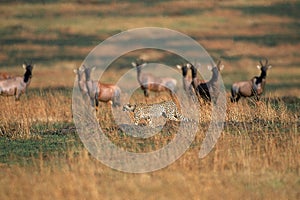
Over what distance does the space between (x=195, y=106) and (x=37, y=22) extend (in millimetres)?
30943

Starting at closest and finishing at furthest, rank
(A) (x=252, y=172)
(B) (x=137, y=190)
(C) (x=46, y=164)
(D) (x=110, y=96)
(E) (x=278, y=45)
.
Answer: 1. (B) (x=137, y=190)
2. (A) (x=252, y=172)
3. (C) (x=46, y=164)
4. (D) (x=110, y=96)
5. (E) (x=278, y=45)

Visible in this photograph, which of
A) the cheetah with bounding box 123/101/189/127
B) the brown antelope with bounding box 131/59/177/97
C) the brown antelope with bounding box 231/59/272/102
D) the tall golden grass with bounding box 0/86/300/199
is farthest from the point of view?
the brown antelope with bounding box 131/59/177/97

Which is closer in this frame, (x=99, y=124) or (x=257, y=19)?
(x=99, y=124)

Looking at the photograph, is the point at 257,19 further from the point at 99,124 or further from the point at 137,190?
the point at 137,190

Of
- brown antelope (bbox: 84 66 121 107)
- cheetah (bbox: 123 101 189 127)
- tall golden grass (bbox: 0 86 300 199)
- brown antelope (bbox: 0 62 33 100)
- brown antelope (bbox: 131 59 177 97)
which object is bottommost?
tall golden grass (bbox: 0 86 300 199)

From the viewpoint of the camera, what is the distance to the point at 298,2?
49000 millimetres

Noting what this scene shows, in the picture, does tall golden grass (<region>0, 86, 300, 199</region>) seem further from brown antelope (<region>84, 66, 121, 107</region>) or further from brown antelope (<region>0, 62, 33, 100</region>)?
brown antelope (<region>0, 62, 33, 100</region>)

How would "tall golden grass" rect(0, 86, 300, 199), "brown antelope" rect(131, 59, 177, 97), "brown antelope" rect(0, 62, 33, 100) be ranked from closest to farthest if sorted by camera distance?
"tall golden grass" rect(0, 86, 300, 199), "brown antelope" rect(0, 62, 33, 100), "brown antelope" rect(131, 59, 177, 97)

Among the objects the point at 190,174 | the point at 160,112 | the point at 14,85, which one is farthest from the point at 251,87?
the point at 190,174

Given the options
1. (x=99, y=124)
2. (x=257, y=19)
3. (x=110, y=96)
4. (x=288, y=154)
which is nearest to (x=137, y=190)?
(x=288, y=154)

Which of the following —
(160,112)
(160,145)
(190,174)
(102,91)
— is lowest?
(190,174)

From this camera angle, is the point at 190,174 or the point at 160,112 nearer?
the point at 190,174

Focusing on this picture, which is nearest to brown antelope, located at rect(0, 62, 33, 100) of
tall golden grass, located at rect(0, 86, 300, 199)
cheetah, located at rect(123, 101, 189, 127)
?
cheetah, located at rect(123, 101, 189, 127)

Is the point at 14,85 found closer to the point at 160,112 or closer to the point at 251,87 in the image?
the point at 251,87
